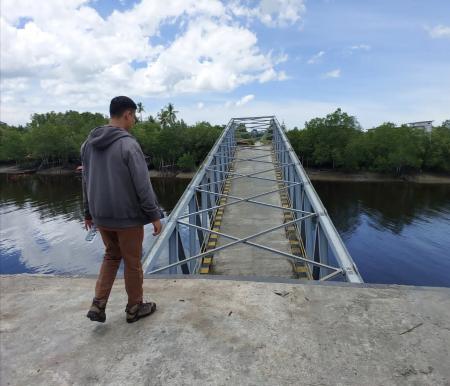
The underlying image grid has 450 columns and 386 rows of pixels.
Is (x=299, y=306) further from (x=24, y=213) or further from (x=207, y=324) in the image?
(x=24, y=213)

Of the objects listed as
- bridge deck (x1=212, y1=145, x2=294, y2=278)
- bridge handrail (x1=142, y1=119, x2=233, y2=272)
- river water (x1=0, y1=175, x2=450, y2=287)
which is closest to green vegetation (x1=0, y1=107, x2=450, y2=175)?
river water (x1=0, y1=175, x2=450, y2=287)

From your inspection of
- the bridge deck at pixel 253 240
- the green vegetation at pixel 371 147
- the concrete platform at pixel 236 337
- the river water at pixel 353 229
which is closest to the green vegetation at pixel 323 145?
the green vegetation at pixel 371 147

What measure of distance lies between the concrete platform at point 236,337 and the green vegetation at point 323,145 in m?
62.9

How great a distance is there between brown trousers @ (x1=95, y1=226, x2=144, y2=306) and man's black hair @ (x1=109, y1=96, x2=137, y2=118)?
1.12m

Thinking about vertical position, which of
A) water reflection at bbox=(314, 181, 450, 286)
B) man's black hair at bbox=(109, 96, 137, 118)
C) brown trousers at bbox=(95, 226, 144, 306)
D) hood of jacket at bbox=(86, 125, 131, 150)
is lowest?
water reflection at bbox=(314, 181, 450, 286)

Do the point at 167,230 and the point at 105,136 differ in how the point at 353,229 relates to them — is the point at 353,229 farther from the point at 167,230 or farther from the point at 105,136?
the point at 105,136

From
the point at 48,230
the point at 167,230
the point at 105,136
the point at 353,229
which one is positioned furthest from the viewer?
the point at 48,230

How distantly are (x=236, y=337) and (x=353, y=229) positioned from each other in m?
34.8

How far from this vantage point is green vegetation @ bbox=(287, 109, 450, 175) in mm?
61844

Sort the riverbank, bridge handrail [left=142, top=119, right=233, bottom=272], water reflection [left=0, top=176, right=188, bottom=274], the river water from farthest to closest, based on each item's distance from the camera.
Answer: the riverbank, water reflection [left=0, top=176, right=188, bottom=274], the river water, bridge handrail [left=142, top=119, right=233, bottom=272]

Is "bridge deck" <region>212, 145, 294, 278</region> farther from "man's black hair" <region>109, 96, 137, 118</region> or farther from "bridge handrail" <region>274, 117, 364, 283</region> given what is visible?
"man's black hair" <region>109, 96, 137, 118</region>

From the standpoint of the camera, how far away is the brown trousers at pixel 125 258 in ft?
10.7

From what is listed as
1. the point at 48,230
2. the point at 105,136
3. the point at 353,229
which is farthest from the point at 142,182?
the point at 48,230

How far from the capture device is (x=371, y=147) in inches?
2532
